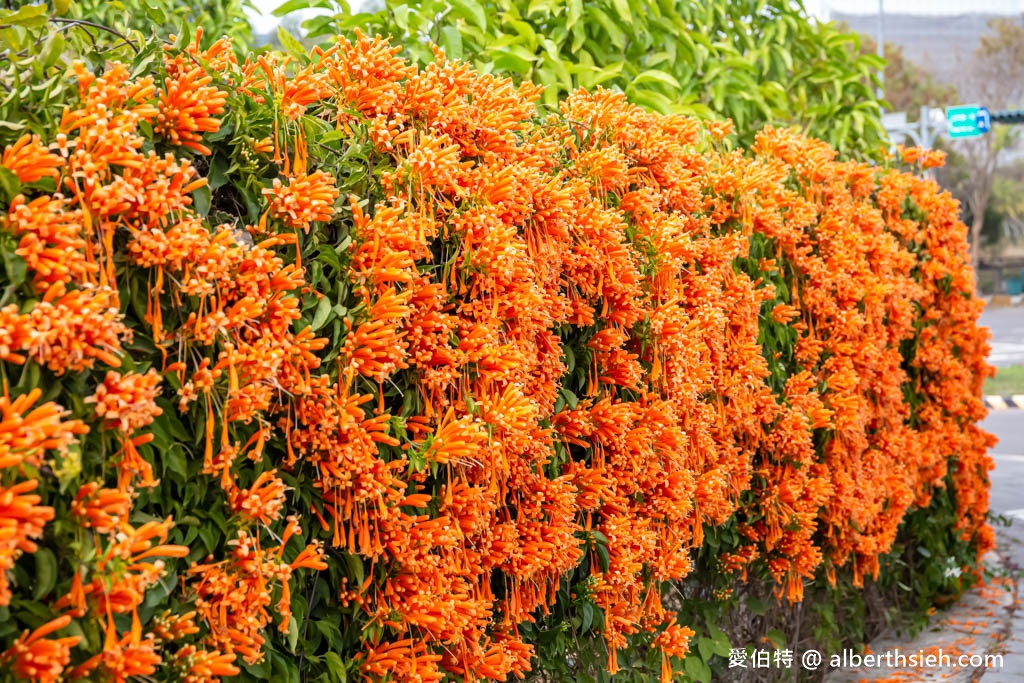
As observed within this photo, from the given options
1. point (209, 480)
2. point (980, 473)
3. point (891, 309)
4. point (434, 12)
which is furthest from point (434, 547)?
point (980, 473)

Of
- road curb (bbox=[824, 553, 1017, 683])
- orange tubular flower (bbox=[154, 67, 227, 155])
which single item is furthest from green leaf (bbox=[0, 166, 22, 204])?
road curb (bbox=[824, 553, 1017, 683])

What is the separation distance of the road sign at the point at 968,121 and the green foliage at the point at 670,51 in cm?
1745

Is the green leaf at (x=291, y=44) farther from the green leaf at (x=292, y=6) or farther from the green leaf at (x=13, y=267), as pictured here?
the green leaf at (x=13, y=267)

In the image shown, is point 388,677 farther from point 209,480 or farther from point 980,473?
point 980,473

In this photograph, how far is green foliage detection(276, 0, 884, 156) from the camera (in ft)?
12.2

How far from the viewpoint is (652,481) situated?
3.05m

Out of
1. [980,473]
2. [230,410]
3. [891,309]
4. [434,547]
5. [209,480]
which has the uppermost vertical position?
[230,410]

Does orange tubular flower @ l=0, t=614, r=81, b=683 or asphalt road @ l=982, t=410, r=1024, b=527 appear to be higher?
orange tubular flower @ l=0, t=614, r=81, b=683

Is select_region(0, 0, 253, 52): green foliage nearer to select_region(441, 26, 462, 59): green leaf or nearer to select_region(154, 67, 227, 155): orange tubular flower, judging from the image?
select_region(154, 67, 227, 155): orange tubular flower

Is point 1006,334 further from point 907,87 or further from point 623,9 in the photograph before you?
point 623,9

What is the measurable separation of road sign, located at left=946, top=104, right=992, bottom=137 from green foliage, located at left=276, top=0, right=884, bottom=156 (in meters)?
17.5

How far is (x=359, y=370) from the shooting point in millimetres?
1943

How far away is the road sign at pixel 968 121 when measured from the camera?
21984mm

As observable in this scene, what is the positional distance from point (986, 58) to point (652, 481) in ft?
149
